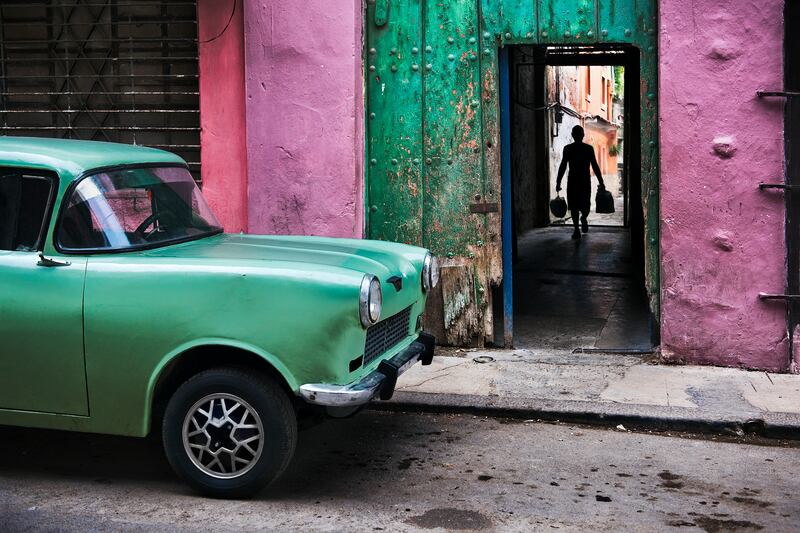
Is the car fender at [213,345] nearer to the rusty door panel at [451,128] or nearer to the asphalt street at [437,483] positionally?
the asphalt street at [437,483]

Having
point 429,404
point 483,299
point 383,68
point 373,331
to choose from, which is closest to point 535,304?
point 483,299

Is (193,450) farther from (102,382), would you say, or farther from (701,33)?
(701,33)

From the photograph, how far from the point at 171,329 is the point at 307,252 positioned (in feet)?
2.77

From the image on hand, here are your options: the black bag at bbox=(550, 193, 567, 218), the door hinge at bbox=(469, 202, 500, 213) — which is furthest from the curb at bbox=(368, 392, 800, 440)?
the black bag at bbox=(550, 193, 567, 218)

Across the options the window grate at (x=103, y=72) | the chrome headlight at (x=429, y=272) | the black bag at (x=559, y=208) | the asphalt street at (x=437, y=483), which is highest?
the window grate at (x=103, y=72)

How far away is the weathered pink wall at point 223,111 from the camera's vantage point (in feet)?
27.8

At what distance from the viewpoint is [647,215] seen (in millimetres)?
7840

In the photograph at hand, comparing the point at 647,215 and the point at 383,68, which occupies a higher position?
the point at 383,68

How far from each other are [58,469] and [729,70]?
203 inches

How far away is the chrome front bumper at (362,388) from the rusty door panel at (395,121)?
9.54 ft

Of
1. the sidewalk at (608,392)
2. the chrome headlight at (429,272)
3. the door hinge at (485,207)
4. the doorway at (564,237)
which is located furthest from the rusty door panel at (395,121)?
the chrome headlight at (429,272)

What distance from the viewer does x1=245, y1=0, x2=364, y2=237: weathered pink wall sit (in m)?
8.04

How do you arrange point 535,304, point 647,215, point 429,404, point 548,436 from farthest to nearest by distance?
point 535,304 → point 647,215 → point 429,404 → point 548,436

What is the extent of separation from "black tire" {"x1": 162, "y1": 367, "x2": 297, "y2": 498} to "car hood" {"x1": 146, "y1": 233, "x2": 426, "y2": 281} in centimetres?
59
